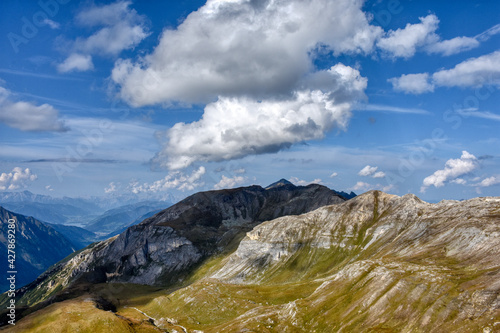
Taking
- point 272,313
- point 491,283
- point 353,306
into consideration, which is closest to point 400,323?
point 353,306

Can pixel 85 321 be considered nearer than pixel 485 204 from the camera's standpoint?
Yes

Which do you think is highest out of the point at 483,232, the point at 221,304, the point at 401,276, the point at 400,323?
the point at 483,232

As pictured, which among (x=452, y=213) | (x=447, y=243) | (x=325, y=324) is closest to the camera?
(x=325, y=324)

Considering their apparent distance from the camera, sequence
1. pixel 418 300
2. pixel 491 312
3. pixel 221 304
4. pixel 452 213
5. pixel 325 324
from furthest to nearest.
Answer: pixel 452 213 → pixel 221 304 → pixel 325 324 → pixel 418 300 → pixel 491 312

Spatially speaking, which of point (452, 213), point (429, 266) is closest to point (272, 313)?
point (429, 266)

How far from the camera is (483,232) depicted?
143125mm

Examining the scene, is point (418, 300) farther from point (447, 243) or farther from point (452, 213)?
point (452, 213)

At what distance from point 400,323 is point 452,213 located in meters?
132

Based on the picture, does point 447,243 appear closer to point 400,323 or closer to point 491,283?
point 491,283

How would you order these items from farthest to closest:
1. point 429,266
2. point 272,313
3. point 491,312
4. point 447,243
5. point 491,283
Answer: point 447,243 < point 272,313 < point 429,266 < point 491,283 < point 491,312

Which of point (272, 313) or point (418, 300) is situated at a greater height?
point (418, 300)

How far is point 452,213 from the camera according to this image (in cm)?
19788

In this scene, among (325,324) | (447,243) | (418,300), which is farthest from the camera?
(447,243)

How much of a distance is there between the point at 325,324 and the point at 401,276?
110ft
